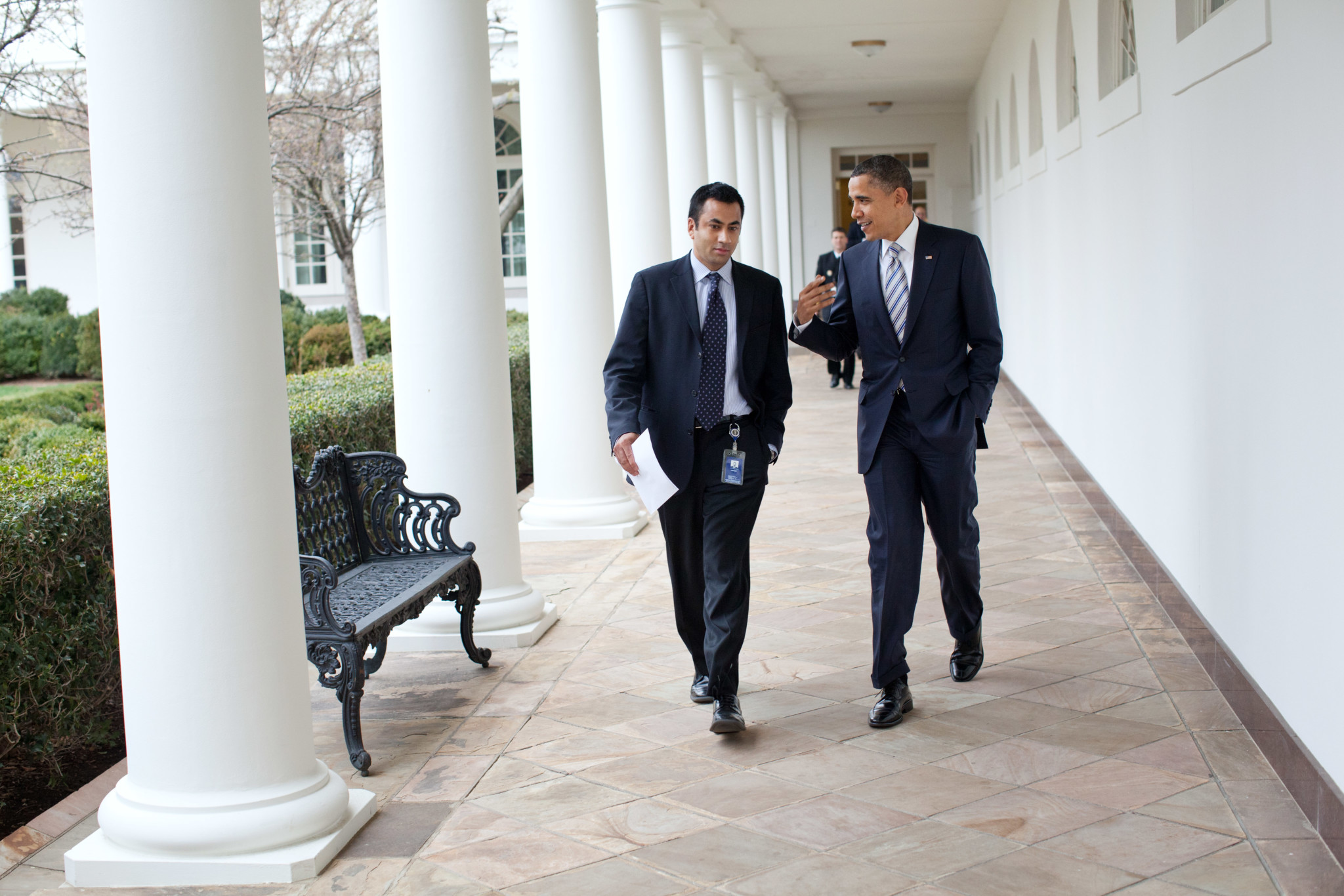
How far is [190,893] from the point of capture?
3131mm

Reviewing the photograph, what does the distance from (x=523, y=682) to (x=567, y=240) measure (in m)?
3.27

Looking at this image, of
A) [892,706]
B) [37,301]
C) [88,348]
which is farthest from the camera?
[37,301]

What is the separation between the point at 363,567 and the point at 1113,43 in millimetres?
4994

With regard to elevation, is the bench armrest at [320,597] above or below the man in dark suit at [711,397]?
below

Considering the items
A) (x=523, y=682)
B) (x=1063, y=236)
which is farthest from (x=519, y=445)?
(x=523, y=682)

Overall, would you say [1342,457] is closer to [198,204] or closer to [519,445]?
[198,204]

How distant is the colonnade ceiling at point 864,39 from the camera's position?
43.4 feet

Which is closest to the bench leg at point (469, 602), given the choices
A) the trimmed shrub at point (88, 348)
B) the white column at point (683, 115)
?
the white column at point (683, 115)

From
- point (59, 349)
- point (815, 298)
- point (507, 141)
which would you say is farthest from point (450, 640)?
point (507, 141)

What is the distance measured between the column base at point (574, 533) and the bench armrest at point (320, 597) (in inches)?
140

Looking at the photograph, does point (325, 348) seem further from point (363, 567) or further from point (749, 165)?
point (363, 567)

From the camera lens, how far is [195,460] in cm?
309

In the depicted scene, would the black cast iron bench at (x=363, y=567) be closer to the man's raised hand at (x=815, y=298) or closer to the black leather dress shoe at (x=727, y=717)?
the black leather dress shoe at (x=727, y=717)

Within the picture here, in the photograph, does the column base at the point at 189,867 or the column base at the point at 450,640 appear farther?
the column base at the point at 450,640
